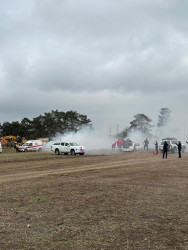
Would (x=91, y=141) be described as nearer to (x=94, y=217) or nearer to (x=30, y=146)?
(x=30, y=146)

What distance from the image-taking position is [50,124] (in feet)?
301

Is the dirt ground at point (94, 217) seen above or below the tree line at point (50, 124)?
below

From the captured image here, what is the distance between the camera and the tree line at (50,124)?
88.6m

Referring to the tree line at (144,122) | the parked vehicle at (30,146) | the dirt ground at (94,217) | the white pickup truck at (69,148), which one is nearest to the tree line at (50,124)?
the tree line at (144,122)

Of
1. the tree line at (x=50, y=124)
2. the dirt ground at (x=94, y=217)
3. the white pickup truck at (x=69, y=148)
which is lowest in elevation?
the dirt ground at (x=94, y=217)

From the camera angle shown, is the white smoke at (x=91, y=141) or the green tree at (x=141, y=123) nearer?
the white smoke at (x=91, y=141)

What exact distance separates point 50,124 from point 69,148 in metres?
57.5

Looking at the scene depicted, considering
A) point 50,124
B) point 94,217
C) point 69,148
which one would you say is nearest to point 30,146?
point 69,148

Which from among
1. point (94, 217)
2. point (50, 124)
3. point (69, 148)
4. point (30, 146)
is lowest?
point (94, 217)

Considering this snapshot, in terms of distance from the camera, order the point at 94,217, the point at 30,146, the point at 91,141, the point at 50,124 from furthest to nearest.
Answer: the point at 50,124
the point at 91,141
the point at 30,146
the point at 94,217

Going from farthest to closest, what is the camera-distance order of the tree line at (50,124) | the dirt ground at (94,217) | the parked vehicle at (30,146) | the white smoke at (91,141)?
1. the tree line at (50,124)
2. the white smoke at (91,141)
3. the parked vehicle at (30,146)
4. the dirt ground at (94,217)

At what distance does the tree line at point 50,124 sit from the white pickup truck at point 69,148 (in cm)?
5079

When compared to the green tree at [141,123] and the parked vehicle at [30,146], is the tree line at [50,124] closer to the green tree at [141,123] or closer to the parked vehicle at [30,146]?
the green tree at [141,123]

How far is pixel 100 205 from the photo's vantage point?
25.6 feet
